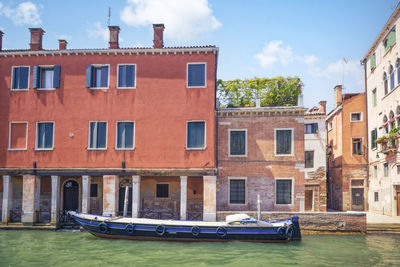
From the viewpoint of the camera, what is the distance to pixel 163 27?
21.6 metres

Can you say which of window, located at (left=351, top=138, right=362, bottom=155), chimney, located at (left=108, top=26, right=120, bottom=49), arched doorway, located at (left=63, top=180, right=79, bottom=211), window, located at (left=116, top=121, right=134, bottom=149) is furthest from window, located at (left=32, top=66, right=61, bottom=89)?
window, located at (left=351, top=138, right=362, bottom=155)

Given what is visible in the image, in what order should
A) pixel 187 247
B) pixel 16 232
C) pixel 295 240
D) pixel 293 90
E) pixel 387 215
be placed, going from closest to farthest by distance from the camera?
pixel 187 247 → pixel 295 240 → pixel 16 232 → pixel 387 215 → pixel 293 90

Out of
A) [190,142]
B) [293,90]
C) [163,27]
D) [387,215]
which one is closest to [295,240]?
[190,142]

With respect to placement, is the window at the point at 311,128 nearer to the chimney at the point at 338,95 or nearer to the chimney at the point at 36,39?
the chimney at the point at 338,95

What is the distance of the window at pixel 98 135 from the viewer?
21188 millimetres

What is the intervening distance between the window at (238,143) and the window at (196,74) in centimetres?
339

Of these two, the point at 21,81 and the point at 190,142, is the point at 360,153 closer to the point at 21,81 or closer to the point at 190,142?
the point at 190,142

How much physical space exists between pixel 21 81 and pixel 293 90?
16.7m

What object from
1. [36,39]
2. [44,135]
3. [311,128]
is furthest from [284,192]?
[36,39]

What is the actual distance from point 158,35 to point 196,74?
314 cm

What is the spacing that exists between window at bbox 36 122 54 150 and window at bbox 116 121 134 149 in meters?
3.79

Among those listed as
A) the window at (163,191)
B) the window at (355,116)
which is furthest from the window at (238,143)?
the window at (355,116)

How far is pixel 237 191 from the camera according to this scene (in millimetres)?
21734

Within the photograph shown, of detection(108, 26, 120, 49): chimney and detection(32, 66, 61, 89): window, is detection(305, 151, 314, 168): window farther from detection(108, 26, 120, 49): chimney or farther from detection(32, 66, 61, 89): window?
detection(32, 66, 61, 89): window
